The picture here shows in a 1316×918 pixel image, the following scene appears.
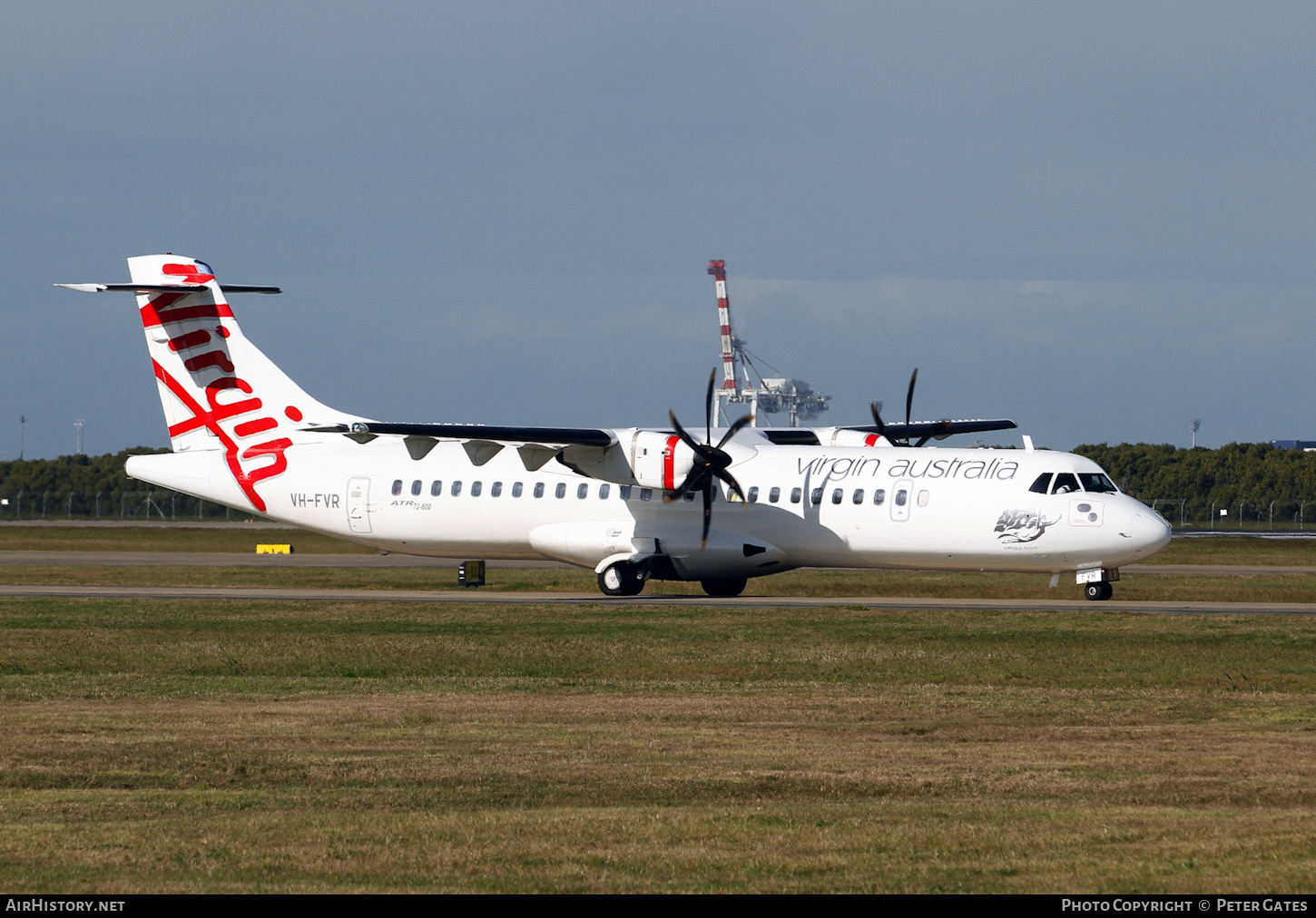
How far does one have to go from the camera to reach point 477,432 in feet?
108

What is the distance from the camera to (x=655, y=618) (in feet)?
91.7

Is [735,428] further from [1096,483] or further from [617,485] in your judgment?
[1096,483]

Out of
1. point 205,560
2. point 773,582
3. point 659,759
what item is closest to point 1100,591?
point 773,582

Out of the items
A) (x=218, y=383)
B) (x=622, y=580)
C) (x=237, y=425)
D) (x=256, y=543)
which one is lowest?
(x=256, y=543)

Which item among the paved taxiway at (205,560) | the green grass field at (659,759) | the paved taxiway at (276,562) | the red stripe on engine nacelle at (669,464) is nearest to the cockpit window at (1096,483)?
the green grass field at (659,759)

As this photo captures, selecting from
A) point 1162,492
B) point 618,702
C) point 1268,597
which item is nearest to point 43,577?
point 618,702

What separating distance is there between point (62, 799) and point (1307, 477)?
8850 centimetres

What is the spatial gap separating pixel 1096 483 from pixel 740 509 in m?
7.86

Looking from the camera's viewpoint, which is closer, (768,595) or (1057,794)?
(1057,794)

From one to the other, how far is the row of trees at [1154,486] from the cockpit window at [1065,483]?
56.6 m

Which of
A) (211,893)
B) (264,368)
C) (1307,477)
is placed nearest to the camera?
(211,893)

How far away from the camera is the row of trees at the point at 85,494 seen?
88625mm

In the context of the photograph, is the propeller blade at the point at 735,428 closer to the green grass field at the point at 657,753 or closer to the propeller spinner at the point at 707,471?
the propeller spinner at the point at 707,471

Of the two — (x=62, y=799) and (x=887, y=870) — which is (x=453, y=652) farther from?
(x=887, y=870)
